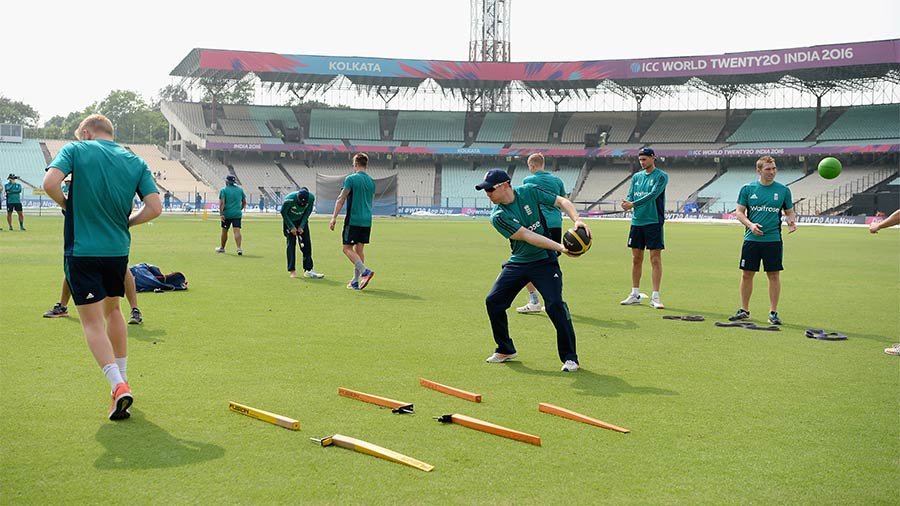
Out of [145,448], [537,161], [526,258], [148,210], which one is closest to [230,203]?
[537,161]

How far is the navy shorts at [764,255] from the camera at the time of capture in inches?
441

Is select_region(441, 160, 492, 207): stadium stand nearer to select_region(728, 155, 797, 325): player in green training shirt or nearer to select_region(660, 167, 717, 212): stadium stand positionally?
select_region(660, 167, 717, 212): stadium stand

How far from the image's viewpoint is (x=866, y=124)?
2859 inches

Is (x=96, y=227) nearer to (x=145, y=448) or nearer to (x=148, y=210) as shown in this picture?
(x=148, y=210)

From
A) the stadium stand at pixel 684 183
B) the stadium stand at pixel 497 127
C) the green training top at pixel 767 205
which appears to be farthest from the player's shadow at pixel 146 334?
the stadium stand at pixel 497 127

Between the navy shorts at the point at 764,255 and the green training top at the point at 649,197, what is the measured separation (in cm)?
151

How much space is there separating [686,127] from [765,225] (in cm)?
7351

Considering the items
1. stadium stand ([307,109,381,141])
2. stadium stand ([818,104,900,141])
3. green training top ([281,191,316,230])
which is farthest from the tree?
green training top ([281,191,316,230])

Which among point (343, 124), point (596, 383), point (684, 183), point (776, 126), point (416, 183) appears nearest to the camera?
point (596, 383)

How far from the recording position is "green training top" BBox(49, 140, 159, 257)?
19.9 ft

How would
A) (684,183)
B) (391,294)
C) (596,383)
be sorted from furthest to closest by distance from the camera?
(684,183) → (391,294) → (596,383)

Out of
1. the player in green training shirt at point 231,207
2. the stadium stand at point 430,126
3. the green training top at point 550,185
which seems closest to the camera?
the green training top at point 550,185

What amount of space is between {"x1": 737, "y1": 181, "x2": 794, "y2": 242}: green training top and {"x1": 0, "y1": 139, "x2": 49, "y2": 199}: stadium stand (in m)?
67.6

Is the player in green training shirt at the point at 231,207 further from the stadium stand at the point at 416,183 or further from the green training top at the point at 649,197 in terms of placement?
the stadium stand at the point at 416,183
